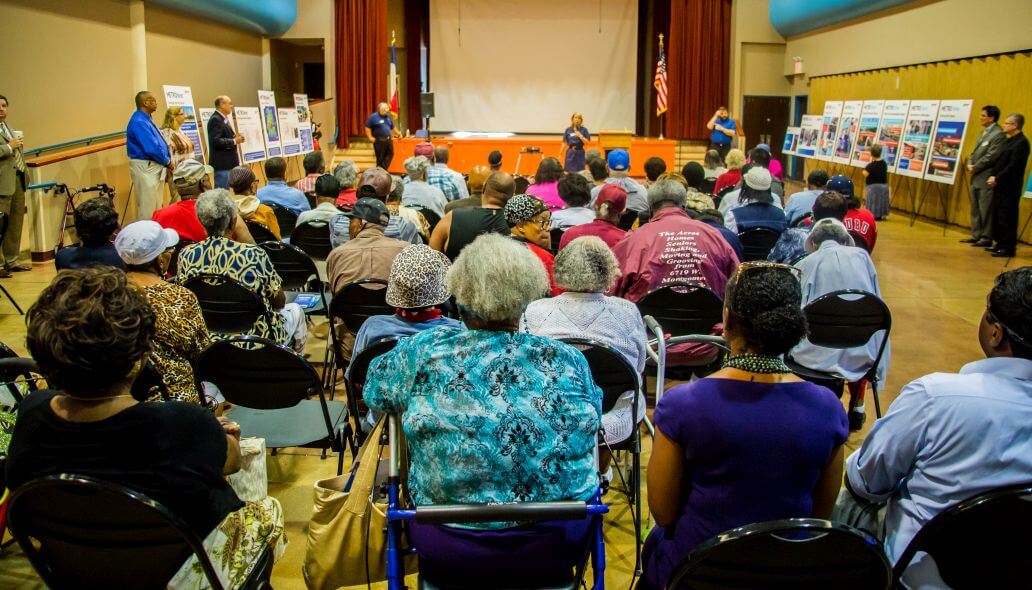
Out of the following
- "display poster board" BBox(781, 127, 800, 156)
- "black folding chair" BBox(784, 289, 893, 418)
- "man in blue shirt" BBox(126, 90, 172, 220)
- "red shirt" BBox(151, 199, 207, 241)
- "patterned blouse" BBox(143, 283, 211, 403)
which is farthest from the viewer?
"display poster board" BBox(781, 127, 800, 156)

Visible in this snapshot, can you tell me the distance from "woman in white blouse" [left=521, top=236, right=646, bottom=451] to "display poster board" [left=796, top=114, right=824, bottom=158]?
1225 cm

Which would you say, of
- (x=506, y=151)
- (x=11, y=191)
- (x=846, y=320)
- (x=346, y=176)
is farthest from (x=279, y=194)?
(x=506, y=151)

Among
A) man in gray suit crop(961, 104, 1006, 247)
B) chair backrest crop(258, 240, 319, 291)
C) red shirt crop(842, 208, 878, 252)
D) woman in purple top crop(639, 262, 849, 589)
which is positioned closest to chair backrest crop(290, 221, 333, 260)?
chair backrest crop(258, 240, 319, 291)

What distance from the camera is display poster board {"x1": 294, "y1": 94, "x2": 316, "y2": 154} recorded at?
44.5 ft

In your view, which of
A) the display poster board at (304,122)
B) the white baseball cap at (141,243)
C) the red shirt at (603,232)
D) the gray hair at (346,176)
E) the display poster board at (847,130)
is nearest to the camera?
the white baseball cap at (141,243)

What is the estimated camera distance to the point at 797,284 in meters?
1.85

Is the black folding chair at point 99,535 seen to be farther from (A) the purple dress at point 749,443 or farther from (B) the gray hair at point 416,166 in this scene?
(B) the gray hair at point 416,166

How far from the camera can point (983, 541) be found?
1565 millimetres

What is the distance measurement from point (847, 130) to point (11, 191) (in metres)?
11.1

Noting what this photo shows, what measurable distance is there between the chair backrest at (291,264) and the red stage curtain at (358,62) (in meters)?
11.3

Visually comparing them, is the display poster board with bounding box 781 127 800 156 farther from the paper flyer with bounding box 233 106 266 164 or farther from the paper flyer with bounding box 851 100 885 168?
the paper flyer with bounding box 233 106 266 164

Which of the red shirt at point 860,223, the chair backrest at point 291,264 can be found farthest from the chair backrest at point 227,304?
the red shirt at point 860,223

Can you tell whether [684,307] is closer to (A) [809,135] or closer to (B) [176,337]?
(B) [176,337]

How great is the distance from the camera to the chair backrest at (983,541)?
1496 mm
